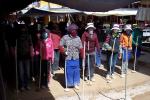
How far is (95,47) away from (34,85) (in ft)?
7.86

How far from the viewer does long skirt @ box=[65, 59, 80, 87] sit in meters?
11.0

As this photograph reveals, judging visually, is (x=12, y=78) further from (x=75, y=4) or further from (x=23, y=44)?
(x=75, y=4)

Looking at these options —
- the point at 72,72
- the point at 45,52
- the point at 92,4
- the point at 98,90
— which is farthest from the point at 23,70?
the point at 92,4

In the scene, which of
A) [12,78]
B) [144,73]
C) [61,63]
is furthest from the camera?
[61,63]

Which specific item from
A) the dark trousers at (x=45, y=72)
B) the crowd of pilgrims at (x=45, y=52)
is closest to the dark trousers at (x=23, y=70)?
the crowd of pilgrims at (x=45, y=52)

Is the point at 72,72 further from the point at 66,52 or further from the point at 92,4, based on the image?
the point at 92,4

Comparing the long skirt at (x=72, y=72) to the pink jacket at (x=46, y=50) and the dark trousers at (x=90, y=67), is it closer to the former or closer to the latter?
the pink jacket at (x=46, y=50)

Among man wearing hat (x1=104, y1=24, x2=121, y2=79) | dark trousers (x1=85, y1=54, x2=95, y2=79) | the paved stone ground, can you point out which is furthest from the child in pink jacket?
man wearing hat (x1=104, y1=24, x2=121, y2=79)

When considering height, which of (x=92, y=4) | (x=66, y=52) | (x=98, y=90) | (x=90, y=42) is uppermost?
(x=92, y=4)

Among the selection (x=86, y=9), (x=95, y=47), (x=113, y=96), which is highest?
(x=86, y=9)

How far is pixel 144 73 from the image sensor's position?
45.8 feet

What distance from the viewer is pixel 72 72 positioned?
442 inches

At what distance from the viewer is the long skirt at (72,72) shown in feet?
36.2

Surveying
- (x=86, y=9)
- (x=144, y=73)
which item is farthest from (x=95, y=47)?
(x=86, y=9)
